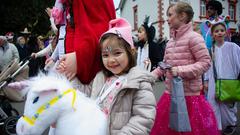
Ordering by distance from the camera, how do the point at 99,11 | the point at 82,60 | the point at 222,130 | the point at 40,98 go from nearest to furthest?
the point at 40,98 → the point at 82,60 → the point at 99,11 → the point at 222,130

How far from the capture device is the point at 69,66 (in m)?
→ 2.21

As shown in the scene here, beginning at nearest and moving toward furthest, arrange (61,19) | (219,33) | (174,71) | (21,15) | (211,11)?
(61,19) → (174,71) → (219,33) → (211,11) → (21,15)

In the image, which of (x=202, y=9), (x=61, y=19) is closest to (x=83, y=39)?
(x=61, y=19)

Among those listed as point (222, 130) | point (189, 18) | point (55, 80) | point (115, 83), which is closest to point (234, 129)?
point (222, 130)

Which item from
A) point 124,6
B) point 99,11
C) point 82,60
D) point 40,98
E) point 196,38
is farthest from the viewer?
point 124,6

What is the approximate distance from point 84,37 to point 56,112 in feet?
1.96

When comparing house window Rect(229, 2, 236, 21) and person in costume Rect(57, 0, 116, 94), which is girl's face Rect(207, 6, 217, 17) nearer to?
person in costume Rect(57, 0, 116, 94)

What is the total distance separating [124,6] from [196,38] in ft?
133

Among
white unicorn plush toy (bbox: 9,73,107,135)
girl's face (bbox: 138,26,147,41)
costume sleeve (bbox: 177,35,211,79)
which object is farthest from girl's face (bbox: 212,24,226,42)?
white unicorn plush toy (bbox: 9,73,107,135)

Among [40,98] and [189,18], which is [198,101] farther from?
[40,98]

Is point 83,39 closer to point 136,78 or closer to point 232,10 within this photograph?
point 136,78

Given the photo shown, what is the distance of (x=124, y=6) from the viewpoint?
43.6m

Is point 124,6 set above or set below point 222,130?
above

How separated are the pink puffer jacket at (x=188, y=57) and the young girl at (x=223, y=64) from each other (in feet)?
4.33
